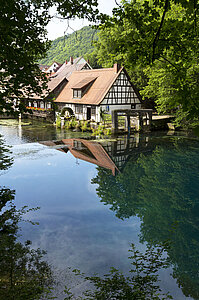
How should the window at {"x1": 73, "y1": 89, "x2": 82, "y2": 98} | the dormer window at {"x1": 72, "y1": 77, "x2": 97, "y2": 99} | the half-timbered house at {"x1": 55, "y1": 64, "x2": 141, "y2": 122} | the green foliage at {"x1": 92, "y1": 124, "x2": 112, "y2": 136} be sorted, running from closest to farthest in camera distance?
the green foliage at {"x1": 92, "y1": 124, "x2": 112, "y2": 136}, the half-timbered house at {"x1": 55, "y1": 64, "x2": 141, "y2": 122}, the dormer window at {"x1": 72, "y1": 77, "x2": 97, "y2": 99}, the window at {"x1": 73, "y1": 89, "x2": 82, "y2": 98}

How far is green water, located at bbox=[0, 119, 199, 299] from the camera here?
7531 mm

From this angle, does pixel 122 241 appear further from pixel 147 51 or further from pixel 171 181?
pixel 171 181

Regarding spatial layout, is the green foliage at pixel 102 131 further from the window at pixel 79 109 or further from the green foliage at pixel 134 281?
the green foliage at pixel 134 281

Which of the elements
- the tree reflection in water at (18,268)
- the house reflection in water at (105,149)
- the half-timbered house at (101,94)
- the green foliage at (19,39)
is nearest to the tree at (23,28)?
the green foliage at (19,39)

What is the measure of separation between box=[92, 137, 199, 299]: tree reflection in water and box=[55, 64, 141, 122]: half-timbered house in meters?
13.3

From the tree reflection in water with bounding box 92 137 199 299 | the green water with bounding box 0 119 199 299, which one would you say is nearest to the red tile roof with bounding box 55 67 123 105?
the green water with bounding box 0 119 199 299

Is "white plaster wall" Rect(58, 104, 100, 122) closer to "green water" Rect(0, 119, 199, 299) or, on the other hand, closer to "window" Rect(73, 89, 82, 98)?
"window" Rect(73, 89, 82, 98)

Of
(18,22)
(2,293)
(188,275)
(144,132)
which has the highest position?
(18,22)

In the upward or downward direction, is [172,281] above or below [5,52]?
below

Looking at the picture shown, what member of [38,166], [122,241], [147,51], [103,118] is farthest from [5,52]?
→ [103,118]

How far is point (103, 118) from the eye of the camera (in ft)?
102

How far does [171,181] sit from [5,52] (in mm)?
11049

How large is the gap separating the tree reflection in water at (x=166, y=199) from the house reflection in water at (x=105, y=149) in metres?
0.96

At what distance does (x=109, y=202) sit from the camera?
38.7ft
